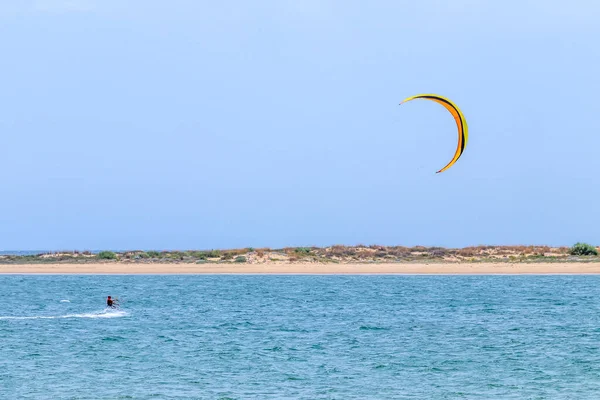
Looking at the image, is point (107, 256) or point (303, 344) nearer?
point (303, 344)

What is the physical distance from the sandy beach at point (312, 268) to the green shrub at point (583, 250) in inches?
181

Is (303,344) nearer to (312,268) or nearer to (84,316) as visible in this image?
(84,316)

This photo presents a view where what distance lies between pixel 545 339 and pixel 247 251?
44016mm

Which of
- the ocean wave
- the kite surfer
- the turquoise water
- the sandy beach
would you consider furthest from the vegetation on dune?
the ocean wave

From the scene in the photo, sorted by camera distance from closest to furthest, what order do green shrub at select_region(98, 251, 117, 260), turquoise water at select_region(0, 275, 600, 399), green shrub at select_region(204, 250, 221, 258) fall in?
turquoise water at select_region(0, 275, 600, 399) < green shrub at select_region(98, 251, 117, 260) < green shrub at select_region(204, 250, 221, 258)

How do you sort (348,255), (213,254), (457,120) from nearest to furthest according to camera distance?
1. (457,120)
2. (348,255)
3. (213,254)

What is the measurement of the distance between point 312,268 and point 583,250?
69.5 ft

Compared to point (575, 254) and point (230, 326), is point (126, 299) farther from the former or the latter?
point (575, 254)

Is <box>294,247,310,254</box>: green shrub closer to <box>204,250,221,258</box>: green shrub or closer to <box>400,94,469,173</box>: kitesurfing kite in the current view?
<box>204,250,221,258</box>: green shrub

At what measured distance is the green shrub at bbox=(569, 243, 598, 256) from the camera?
66188 millimetres

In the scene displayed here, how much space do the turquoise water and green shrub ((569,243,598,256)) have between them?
18546 mm

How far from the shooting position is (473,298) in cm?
4325

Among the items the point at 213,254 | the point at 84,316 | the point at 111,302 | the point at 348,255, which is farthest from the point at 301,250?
the point at 84,316

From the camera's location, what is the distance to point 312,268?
6284 centimetres
